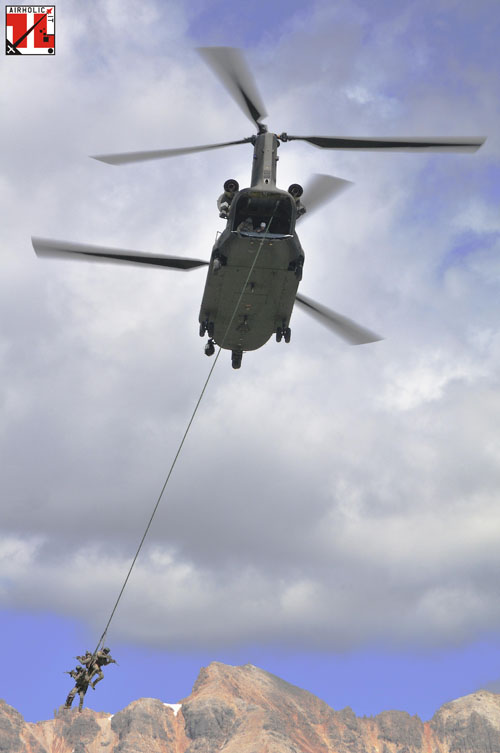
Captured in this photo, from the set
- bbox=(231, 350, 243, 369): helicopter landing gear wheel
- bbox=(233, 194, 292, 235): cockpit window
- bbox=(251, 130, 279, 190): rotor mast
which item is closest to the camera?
bbox=(233, 194, 292, 235): cockpit window

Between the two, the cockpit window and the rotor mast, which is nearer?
the cockpit window

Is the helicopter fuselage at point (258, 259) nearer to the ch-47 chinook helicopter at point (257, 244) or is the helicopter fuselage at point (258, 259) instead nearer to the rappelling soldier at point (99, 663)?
the ch-47 chinook helicopter at point (257, 244)

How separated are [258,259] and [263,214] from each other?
1901mm

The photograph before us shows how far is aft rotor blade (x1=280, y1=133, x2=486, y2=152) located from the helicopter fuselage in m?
1.96

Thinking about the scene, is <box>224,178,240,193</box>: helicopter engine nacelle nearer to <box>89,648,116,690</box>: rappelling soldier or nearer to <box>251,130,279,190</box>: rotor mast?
<box>251,130,279,190</box>: rotor mast

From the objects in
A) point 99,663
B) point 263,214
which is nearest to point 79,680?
point 99,663

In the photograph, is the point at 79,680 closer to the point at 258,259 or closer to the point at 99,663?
the point at 99,663

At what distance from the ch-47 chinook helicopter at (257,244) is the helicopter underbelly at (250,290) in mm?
41

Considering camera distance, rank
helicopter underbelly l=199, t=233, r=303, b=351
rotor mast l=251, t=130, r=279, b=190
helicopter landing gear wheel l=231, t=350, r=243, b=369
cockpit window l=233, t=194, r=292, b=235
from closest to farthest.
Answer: cockpit window l=233, t=194, r=292, b=235 → rotor mast l=251, t=130, r=279, b=190 → helicopter underbelly l=199, t=233, r=303, b=351 → helicopter landing gear wheel l=231, t=350, r=243, b=369

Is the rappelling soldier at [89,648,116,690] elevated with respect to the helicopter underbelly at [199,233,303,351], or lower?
lower

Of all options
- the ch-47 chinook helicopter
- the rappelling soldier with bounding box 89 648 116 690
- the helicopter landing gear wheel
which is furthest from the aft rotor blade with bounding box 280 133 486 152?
the rappelling soldier with bounding box 89 648 116 690

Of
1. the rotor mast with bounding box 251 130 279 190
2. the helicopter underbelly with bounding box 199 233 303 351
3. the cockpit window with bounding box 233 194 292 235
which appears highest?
the rotor mast with bounding box 251 130 279 190

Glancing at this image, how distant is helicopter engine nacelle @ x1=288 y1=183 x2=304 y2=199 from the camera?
4306 cm

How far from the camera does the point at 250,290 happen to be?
1747 inches
